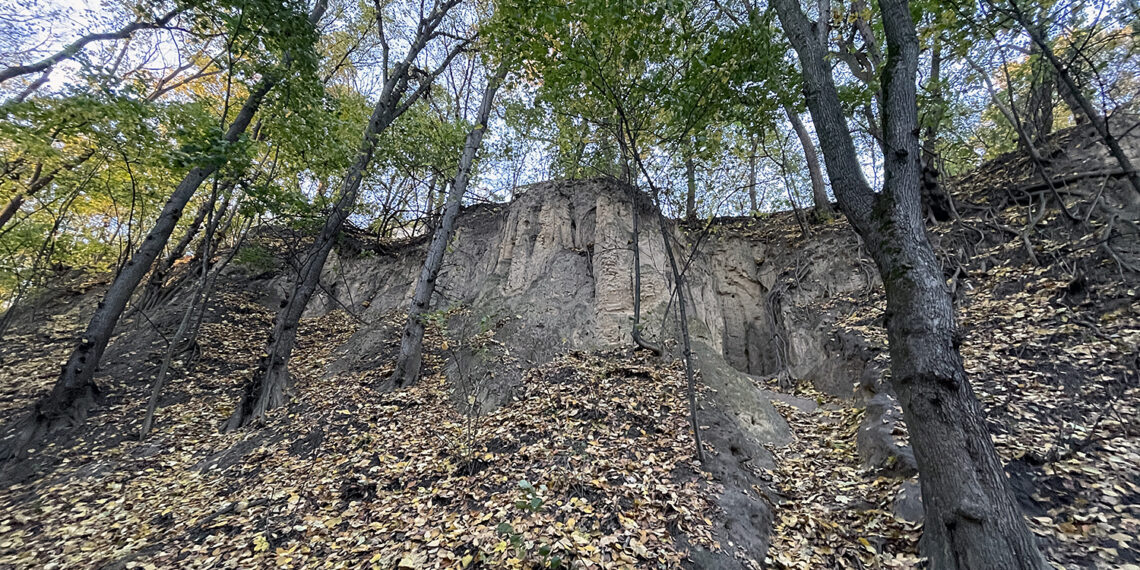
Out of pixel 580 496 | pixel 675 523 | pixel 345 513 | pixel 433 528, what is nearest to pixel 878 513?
pixel 675 523

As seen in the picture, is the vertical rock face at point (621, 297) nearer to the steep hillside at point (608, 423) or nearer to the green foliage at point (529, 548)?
the steep hillside at point (608, 423)

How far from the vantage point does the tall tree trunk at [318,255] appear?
7.27 meters

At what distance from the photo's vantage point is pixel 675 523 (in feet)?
13.0

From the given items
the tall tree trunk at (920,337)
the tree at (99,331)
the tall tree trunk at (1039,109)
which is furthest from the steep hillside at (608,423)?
the tall tree trunk at (920,337)

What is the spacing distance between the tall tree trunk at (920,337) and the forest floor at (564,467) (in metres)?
1.02

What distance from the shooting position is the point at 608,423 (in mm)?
5809

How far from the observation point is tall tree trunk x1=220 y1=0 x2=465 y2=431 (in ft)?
23.9

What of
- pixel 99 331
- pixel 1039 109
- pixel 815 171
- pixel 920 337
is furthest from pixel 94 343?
pixel 1039 109

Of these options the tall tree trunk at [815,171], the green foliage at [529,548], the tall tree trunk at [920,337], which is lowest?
the green foliage at [529,548]

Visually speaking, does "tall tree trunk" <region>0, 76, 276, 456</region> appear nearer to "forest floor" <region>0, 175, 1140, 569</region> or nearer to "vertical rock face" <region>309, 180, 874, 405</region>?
"forest floor" <region>0, 175, 1140, 569</region>

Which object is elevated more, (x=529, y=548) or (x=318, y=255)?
(x=318, y=255)

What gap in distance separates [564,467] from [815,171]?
11.5m

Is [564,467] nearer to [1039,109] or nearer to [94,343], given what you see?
[94,343]

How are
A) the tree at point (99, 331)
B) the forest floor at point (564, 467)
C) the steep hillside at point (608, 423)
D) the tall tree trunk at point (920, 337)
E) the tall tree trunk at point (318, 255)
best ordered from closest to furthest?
1. the tall tree trunk at point (920, 337)
2. the forest floor at point (564, 467)
3. the steep hillside at point (608, 423)
4. the tree at point (99, 331)
5. the tall tree trunk at point (318, 255)
